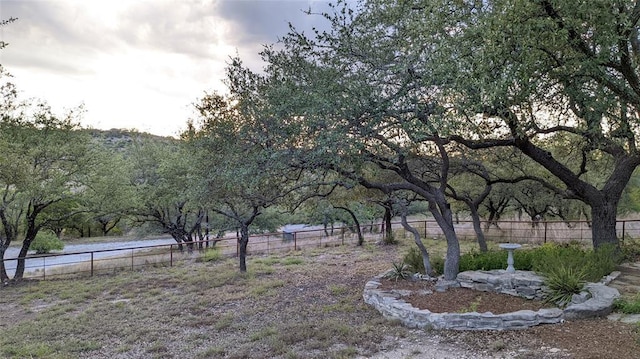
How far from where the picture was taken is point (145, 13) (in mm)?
9852

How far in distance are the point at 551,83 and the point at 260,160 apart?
4822 millimetres

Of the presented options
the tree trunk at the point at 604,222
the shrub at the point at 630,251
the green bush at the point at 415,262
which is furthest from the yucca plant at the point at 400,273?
the shrub at the point at 630,251

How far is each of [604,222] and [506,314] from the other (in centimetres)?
572

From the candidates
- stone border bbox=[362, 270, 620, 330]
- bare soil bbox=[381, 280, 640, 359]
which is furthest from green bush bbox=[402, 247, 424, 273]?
bare soil bbox=[381, 280, 640, 359]

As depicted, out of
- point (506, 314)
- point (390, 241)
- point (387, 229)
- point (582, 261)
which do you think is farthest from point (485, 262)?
point (387, 229)

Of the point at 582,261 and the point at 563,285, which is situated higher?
the point at 582,261

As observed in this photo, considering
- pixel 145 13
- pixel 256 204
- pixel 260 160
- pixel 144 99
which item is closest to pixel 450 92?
pixel 260 160

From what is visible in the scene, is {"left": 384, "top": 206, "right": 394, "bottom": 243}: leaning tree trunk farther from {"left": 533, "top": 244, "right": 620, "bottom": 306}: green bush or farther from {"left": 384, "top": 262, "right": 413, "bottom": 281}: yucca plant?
{"left": 533, "top": 244, "right": 620, "bottom": 306}: green bush

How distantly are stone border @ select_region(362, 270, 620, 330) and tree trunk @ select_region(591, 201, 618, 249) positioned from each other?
254 centimetres

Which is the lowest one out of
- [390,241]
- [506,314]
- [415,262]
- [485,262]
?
[390,241]

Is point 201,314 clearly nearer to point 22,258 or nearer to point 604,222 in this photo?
point 22,258

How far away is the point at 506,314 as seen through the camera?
226 inches

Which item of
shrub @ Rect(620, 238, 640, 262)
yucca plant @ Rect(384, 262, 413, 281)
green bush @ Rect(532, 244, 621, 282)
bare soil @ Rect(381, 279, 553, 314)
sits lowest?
bare soil @ Rect(381, 279, 553, 314)

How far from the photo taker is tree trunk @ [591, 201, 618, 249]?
955cm
